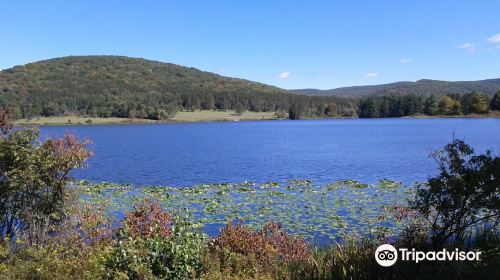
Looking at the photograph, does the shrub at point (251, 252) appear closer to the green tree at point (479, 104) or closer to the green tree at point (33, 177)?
the green tree at point (33, 177)

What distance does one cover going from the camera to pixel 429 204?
11602mm

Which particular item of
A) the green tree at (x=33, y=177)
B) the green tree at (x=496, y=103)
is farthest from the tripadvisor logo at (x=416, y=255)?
the green tree at (x=496, y=103)

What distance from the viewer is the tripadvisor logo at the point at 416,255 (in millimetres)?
10500

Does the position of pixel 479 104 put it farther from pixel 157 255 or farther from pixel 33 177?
pixel 157 255

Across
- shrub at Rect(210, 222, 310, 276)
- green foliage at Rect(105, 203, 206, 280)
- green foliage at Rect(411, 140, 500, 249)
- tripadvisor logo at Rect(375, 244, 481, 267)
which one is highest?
green foliage at Rect(411, 140, 500, 249)

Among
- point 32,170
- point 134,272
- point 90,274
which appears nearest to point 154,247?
point 134,272

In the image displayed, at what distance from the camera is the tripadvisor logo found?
10500 mm

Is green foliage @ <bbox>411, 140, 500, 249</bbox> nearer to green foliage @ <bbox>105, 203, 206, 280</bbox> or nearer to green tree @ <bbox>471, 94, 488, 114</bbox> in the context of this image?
green foliage @ <bbox>105, 203, 206, 280</bbox>

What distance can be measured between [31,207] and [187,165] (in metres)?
42.0

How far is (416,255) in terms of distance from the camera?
35.6 feet

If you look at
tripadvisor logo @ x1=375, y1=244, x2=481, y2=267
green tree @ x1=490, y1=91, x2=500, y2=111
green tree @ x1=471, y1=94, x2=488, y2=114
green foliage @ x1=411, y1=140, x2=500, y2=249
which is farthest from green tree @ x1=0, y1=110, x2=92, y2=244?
green tree @ x1=490, y1=91, x2=500, y2=111

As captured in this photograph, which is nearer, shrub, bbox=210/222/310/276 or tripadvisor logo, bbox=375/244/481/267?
tripadvisor logo, bbox=375/244/481/267

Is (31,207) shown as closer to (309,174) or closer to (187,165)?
(309,174)

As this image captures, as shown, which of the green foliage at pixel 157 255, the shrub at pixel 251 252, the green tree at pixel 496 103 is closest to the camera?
the green foliage at pixel 157 255
